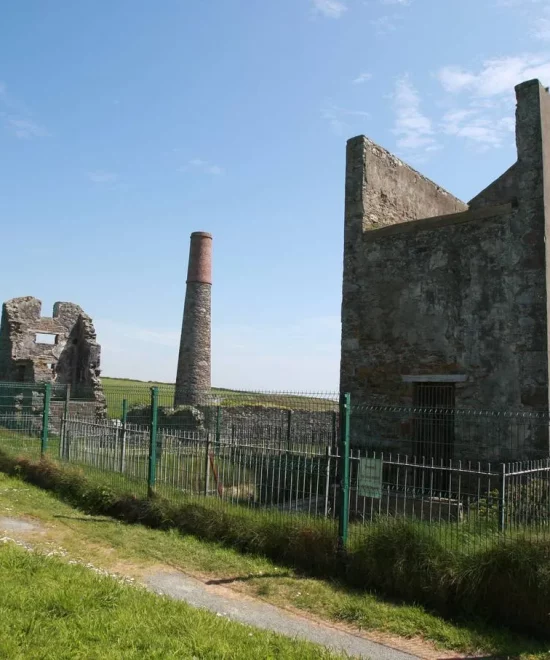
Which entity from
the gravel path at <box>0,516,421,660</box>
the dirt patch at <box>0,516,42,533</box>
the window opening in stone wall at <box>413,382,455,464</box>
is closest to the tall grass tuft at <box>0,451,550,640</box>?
the gravel path at <box>0,516,421,660</box>

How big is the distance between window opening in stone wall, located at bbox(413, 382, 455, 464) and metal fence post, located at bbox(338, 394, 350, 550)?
4965 mm

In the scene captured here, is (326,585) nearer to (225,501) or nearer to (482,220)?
(225,501)

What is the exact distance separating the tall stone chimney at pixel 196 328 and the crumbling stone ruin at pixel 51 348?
4961mm

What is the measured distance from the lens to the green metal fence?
7.08 m

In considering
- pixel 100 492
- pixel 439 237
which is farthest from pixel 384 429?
pixel 100 492

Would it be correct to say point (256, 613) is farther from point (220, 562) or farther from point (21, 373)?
point (21, 373)

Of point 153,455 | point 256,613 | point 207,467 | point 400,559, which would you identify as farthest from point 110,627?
point 153,455

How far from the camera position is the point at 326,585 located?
269 inches

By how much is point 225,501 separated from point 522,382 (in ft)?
19.1

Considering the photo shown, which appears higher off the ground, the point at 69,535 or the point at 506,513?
the point at 506,513

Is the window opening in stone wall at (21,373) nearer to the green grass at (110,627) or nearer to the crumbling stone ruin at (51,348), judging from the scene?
the crumbling stone ruin at (51,348)

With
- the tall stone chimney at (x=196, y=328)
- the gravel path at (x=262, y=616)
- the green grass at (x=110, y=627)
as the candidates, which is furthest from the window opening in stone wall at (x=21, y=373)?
the green grass at (x=110, y=627)

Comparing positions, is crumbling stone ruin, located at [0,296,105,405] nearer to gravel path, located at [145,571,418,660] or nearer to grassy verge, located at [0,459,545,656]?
grassy verge, located at [0,459,545,656]

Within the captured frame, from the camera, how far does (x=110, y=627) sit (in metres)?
4.93
